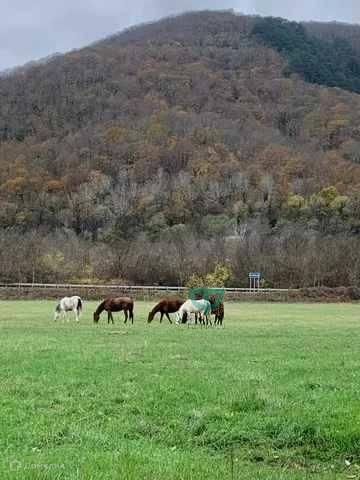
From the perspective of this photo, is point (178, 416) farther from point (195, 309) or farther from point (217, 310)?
point (217, 310)

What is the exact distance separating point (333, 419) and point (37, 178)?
144 metres

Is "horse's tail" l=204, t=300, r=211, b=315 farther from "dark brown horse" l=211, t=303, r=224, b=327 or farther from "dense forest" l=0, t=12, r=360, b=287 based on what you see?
"dense forest" l=0, t=12, r=360, b=287

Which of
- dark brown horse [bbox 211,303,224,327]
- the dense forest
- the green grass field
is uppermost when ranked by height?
the dense forest

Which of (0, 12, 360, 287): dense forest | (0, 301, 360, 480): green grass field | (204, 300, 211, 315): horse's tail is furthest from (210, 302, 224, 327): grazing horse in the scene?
(0, 12, 360, 287): dense forest

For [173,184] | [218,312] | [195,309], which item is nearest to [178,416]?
[195,309]

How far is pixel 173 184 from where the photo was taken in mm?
143250

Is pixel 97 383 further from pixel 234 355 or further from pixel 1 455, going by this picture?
pixel 234 355

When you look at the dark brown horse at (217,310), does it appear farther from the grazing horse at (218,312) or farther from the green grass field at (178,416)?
the green grass field at (178,416)

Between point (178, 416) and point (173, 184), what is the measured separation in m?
135

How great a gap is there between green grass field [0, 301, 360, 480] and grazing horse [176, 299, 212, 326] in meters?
14.9

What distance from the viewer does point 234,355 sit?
16.9m

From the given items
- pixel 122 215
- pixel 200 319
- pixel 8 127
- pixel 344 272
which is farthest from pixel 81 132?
pixel 200 319

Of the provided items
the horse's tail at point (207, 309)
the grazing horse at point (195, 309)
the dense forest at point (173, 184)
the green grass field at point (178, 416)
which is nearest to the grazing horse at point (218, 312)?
the grazing horse at point (195, 309)

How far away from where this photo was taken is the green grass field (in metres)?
6.87
